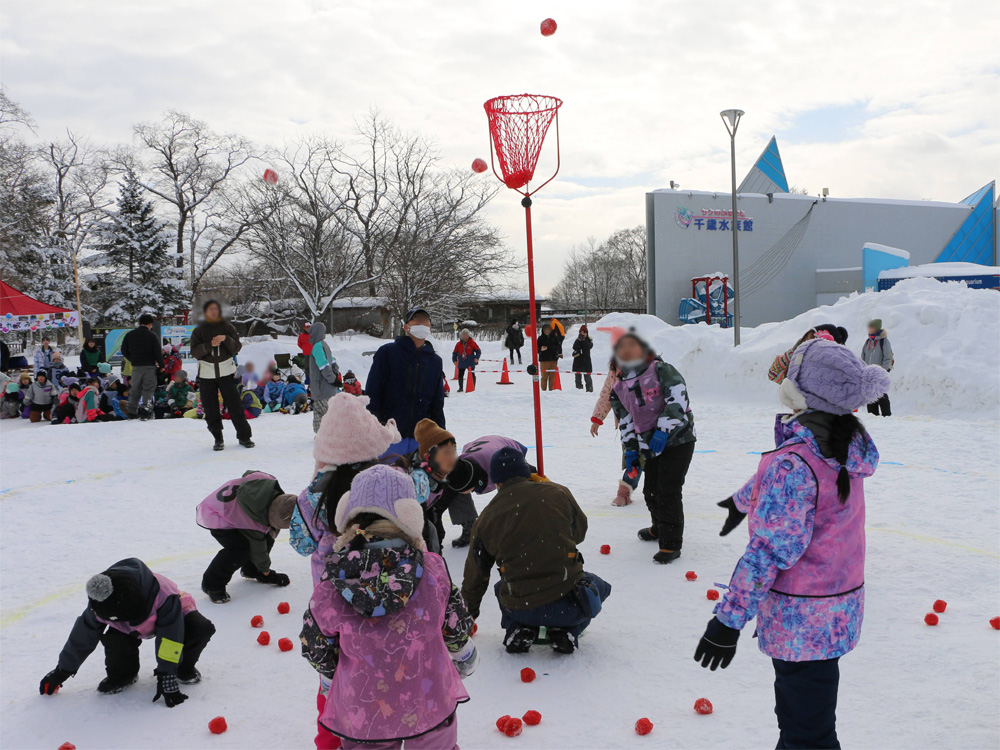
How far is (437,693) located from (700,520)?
13.3ft

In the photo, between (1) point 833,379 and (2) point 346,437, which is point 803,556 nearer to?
(1) point 833,379

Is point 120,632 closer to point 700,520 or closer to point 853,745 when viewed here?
point 853,745

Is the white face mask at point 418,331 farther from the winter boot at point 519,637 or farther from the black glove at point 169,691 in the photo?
the black glove at point 169,691

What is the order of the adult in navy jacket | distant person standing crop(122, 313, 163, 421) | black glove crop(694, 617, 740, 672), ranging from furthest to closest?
distant person standing crop(122, 313, 163, 421) → the adult in navy jacket → black glove crop(694, 617, 740, 672)

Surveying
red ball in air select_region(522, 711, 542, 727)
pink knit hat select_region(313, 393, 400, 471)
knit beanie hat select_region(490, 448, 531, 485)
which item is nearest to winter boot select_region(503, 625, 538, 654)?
red ball in air select_region(522, 711, 542, 727)

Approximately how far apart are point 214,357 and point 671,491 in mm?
6310

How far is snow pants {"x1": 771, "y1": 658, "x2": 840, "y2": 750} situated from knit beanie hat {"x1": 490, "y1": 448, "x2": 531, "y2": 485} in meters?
1.58

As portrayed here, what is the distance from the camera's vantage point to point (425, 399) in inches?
217

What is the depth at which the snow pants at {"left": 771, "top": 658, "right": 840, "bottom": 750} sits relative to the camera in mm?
2324

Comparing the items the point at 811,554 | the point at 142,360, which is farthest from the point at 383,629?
the point at 142,360

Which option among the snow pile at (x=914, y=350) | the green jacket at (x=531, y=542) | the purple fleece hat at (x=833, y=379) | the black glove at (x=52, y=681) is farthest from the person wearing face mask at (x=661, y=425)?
the snow pile at (x=914, y=350)

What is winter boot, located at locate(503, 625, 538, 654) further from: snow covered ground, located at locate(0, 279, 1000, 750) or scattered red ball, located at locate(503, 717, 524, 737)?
scattered red ball, located at locate(503, 717, 524, 737)

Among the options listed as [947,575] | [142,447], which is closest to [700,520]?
[947,575]

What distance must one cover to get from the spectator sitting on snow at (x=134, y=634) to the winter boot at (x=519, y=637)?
1492 millimetres
